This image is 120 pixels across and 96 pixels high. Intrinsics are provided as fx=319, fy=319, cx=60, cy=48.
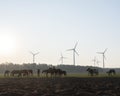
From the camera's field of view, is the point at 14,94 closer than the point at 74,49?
Yes

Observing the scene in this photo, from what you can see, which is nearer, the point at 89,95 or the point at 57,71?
the point at 89,95

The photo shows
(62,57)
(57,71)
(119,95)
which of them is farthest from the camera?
(62,57)

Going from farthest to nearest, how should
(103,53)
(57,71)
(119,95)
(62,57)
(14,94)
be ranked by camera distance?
(62,57), (103,53), (57,71), (14,94), (119,95)

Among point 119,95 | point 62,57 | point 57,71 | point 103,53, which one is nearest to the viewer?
point 119,95

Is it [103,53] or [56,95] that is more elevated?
[103,53]

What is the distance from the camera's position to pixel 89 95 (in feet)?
63.5

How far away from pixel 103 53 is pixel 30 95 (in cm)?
11900

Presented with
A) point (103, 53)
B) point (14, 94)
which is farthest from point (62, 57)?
point (14, 94)

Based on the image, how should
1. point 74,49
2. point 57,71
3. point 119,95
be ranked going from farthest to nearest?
point 74,49
point 57,71
point 119,95

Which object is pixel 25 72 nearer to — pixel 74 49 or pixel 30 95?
pixel 74 49

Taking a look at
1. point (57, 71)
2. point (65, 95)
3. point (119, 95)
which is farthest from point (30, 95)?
point (57, 71)

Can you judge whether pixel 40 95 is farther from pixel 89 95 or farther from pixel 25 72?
pixel 25 72

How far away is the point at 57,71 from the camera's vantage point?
77.2m

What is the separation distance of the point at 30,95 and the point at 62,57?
143 m
